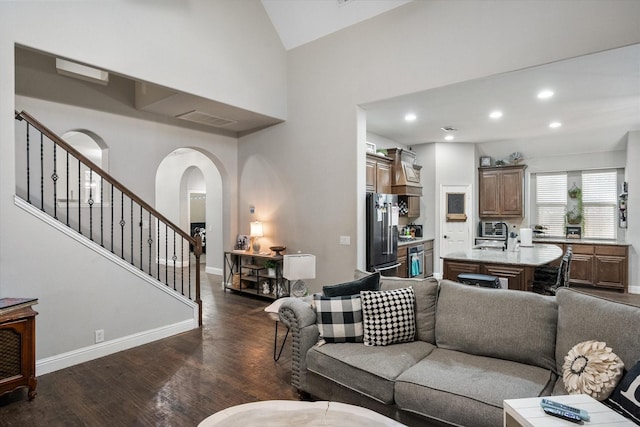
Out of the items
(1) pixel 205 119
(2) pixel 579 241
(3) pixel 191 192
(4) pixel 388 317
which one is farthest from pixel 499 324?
(3) pixel 191 192

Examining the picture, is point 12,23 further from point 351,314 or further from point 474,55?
point 474,55

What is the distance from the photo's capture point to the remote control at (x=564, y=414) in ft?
4.83

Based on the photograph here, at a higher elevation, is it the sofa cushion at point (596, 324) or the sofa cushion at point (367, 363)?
the sofa cushion at point (596, 324)

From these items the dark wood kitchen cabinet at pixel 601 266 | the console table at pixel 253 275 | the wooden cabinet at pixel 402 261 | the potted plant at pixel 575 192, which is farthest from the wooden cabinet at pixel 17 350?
the potted plant at pixel 575 192

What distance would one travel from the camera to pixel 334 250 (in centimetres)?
510

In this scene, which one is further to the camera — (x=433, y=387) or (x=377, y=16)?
(x=377, y=16)

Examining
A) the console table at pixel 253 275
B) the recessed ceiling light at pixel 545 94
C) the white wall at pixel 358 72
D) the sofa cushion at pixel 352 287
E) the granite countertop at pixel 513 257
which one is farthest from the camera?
the console table at pixel 253 275

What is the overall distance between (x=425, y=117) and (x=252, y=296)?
415 cm

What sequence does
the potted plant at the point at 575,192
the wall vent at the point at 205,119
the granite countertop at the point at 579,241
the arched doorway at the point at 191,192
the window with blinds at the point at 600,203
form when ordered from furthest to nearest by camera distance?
the arched doorway at the point at 191,192 → the potted plant at the point at 575,192 → the window with blinds at the point at 600,203 → the granite countertop at the point at 579,241 → the wall vent at the point at 205,119

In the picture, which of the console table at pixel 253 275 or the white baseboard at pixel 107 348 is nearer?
the white baseboard at pixel 107 348

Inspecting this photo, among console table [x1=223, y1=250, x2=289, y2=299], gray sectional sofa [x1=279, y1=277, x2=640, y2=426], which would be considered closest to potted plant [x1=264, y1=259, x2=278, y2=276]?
console table [x1=223, y1=250, x2=289, y2=299]

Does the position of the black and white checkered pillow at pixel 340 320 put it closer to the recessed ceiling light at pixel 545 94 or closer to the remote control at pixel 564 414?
the remote control at pixel 564 414

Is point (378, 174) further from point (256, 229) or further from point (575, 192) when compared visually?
point (575, 192)

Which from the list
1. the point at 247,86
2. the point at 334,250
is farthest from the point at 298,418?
the point at 247,86
